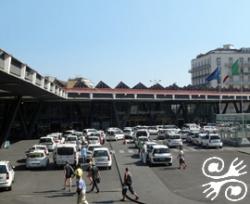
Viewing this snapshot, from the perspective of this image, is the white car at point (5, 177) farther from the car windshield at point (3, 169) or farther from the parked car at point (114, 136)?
the parked car at point (114, 136)

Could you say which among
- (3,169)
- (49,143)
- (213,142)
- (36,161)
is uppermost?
(213,142)

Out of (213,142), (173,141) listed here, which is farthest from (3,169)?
(213,142)

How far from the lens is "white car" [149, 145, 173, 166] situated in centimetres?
3609

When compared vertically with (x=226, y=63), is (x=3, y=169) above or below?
below

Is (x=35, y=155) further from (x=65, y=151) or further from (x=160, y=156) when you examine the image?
(x=160, y=156)

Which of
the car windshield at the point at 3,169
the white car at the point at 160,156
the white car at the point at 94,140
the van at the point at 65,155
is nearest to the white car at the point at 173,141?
the white car at the point at 94,140

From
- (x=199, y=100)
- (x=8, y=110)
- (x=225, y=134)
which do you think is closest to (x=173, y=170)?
(x=225, y=134)

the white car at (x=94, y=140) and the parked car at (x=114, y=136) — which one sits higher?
the parked car at (x=114, y=136)

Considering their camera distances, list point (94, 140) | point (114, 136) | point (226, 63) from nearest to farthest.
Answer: point (94, 140) → point (114, 136) → point (226, 63)

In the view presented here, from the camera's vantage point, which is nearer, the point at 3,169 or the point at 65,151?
the point at 3,169

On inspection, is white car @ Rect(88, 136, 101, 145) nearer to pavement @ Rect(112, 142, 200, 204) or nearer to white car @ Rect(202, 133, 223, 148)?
white car @ Rect(202, 133, 223, 148)

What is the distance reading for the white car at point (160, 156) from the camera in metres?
36.1

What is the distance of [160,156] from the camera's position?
1423 inches

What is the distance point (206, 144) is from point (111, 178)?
963 inches
